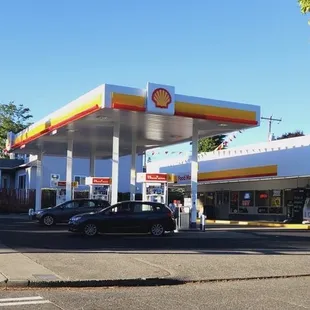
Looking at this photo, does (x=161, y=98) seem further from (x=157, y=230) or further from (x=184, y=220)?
(x=184, y=220)

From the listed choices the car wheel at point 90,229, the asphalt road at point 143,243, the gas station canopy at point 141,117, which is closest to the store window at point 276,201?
the gas station canopy at point 141,117

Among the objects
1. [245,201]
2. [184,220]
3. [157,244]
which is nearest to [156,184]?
[184,220]

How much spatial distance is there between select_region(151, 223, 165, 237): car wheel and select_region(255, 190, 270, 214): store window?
1589cm

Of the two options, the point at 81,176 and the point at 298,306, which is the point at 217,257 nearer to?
the point at 298,306

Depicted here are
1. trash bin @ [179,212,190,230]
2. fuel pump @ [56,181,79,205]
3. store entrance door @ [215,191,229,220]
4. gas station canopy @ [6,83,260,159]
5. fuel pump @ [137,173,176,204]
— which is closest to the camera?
gas station canopy @ [6,83,260,159]

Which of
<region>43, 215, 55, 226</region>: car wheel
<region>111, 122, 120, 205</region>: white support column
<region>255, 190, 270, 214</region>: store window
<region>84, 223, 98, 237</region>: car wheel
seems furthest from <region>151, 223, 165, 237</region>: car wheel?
<region>255, 190, 270, 214</region>: store window

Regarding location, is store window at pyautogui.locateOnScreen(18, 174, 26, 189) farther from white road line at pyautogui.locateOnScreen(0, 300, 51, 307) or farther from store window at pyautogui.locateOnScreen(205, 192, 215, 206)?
white road line at pyautogui.locateOnScreen(0, 300, 51, 307)

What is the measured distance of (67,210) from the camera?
27.3m

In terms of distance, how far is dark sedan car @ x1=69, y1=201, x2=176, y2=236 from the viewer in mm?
21016

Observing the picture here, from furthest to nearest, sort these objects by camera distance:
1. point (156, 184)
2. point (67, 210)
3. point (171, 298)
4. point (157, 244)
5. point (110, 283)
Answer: point (67, 210)
point (156, 184)
point (157, 244)
point (110, 283)
point (171, 298)

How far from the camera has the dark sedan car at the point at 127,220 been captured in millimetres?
21016

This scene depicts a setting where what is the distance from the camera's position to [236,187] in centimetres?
3922

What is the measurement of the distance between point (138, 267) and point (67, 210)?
51.6 feet

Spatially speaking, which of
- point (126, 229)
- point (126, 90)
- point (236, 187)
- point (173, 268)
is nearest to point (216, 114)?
point (126, 90)
